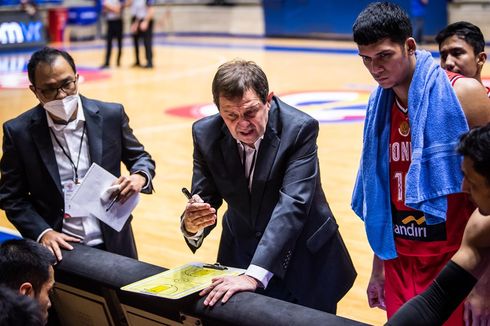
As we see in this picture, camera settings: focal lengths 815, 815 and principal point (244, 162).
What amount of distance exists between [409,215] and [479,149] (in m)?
0.87

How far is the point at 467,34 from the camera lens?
3926 mm

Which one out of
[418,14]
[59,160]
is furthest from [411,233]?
[418,14]

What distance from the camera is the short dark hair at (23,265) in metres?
2.77

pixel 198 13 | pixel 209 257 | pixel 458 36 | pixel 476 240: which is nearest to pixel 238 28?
pixel 198 13

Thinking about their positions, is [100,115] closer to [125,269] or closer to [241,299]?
[125,269]

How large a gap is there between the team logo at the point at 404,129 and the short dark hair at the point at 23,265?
1.37 m

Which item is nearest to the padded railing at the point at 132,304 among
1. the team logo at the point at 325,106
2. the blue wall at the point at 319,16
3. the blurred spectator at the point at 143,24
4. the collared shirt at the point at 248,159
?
the collared shirt at the point at 248,159

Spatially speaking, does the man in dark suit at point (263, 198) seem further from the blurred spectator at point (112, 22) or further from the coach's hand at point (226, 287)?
the blurred spectator at point (112, 22)

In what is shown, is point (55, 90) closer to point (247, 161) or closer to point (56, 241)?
point (56, 241)

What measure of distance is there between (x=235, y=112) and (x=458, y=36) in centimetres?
144

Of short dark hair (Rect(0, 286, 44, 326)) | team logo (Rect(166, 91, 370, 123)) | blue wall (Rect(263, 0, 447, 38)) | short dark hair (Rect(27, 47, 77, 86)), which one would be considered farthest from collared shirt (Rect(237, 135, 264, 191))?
blue wall (Rect(263, 0, 447, 38))

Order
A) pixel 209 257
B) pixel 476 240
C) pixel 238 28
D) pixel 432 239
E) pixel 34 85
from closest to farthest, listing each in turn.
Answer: pixel 476 240 < pixel 432 239 < pixel 34 85 < pixel 209 257 < pixel 238 28

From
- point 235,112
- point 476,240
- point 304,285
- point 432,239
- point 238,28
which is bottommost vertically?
point 238,28

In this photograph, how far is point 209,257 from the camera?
5.88 meters
